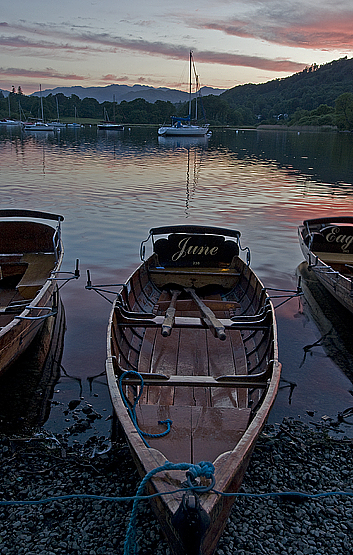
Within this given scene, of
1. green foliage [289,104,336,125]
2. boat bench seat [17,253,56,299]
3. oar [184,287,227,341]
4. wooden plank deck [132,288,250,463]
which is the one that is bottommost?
wooden plank deck [132,288,250,463]

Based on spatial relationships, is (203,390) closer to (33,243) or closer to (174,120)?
(33,243)

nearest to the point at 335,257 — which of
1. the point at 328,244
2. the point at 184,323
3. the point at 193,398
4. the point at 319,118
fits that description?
the point at 328,244

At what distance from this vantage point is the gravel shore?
4.67 m

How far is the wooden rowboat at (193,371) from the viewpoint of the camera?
145 inches

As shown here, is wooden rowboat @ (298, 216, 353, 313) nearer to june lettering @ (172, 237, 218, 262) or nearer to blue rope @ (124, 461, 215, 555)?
june lettering @ (172, 237, 218, 262)

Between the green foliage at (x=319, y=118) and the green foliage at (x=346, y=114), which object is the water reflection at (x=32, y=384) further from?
the green foliage at (x=319, y=118)

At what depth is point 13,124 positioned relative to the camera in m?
156

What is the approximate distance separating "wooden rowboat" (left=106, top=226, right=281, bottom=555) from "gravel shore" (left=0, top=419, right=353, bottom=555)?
857 mm

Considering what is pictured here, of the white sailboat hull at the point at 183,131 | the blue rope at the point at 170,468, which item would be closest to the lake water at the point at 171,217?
the blue rope at the point at 170,468

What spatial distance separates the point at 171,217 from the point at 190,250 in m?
10.9

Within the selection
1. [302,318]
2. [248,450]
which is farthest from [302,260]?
[248,450]

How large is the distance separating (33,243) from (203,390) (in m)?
7.95

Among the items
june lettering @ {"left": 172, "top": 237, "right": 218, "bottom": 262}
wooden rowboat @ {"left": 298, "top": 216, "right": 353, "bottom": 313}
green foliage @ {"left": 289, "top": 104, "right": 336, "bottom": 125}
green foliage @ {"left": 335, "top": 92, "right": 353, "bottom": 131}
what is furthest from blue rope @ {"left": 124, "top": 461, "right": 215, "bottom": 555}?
green foliage @ {"left": 289, "top": 104, "right": 336, "bottom": 125}

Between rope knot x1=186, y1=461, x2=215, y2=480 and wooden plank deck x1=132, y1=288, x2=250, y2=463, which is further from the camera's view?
wooden plank deck x1=132, y1=288, x2=250, y2=463
